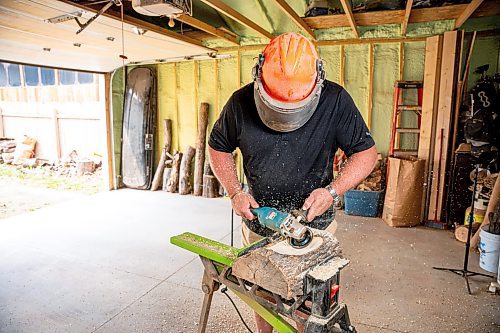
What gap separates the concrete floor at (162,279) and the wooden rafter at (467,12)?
7.75ft

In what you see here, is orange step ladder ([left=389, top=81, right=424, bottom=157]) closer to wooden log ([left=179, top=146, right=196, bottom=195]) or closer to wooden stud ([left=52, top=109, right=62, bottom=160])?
wooden log ([left=179, top=146, right=196, bottom=195])

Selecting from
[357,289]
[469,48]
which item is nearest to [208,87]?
[469,48]

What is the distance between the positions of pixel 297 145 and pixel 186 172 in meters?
4.52

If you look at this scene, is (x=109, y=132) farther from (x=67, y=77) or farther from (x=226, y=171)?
(x=226, y=171)

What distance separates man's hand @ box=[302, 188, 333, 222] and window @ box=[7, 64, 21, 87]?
1123 cm

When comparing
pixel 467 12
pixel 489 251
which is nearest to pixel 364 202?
pixel 489 251

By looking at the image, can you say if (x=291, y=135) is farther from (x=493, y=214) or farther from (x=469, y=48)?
(x=469, y=48)

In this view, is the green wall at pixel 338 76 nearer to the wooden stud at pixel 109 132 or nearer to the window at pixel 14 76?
the wooden stud at pixel 109 132

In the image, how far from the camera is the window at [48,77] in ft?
30.3

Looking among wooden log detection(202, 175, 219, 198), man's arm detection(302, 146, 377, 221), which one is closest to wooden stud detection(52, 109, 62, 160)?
wooden log detection(202, 175, 219, 198)

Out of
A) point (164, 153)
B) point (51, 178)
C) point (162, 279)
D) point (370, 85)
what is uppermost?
point (370, 85)

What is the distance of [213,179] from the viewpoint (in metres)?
5.64

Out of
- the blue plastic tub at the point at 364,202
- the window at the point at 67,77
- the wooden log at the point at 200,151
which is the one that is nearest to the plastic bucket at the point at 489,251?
the blue plastic tub at the point at 364,202

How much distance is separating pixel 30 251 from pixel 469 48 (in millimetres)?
5307
